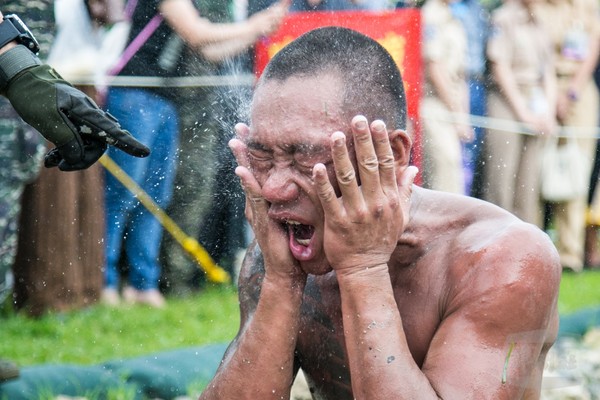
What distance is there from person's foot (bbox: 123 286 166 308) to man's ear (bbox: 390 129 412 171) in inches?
141

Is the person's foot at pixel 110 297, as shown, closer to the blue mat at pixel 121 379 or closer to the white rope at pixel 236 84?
the blue mat at pixel 121 379

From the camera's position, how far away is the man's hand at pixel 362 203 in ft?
9.16

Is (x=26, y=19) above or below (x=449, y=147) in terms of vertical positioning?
above

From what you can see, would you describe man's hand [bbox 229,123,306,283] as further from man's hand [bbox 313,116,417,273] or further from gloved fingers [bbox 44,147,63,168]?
gloved fingers [bbox 44,147,63,168]

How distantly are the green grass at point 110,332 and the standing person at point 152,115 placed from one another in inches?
6.3

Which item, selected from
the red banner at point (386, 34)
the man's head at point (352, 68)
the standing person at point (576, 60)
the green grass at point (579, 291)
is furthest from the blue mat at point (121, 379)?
the standing person at point (576, 60)

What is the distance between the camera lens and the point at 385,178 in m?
2.84

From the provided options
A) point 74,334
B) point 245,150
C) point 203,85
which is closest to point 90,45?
point 203,85

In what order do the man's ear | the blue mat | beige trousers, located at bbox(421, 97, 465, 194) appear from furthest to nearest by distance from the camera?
beige trousers, located at bbox(421, 97, 465, 194) → the blue mat → the man's ear

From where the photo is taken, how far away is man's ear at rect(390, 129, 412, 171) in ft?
9.89

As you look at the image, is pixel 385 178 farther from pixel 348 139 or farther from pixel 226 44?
pixel 226 44

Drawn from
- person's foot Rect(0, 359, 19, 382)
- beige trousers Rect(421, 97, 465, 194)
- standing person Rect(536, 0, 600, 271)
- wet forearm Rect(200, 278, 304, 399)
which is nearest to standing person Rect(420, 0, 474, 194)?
beige trousers Rect(421, 97, 465, 194)

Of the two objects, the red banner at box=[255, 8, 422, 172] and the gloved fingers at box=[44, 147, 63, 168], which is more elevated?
the gloved fingers at box=[44, 147, 63, 168]

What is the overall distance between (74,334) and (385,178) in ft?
11.7
